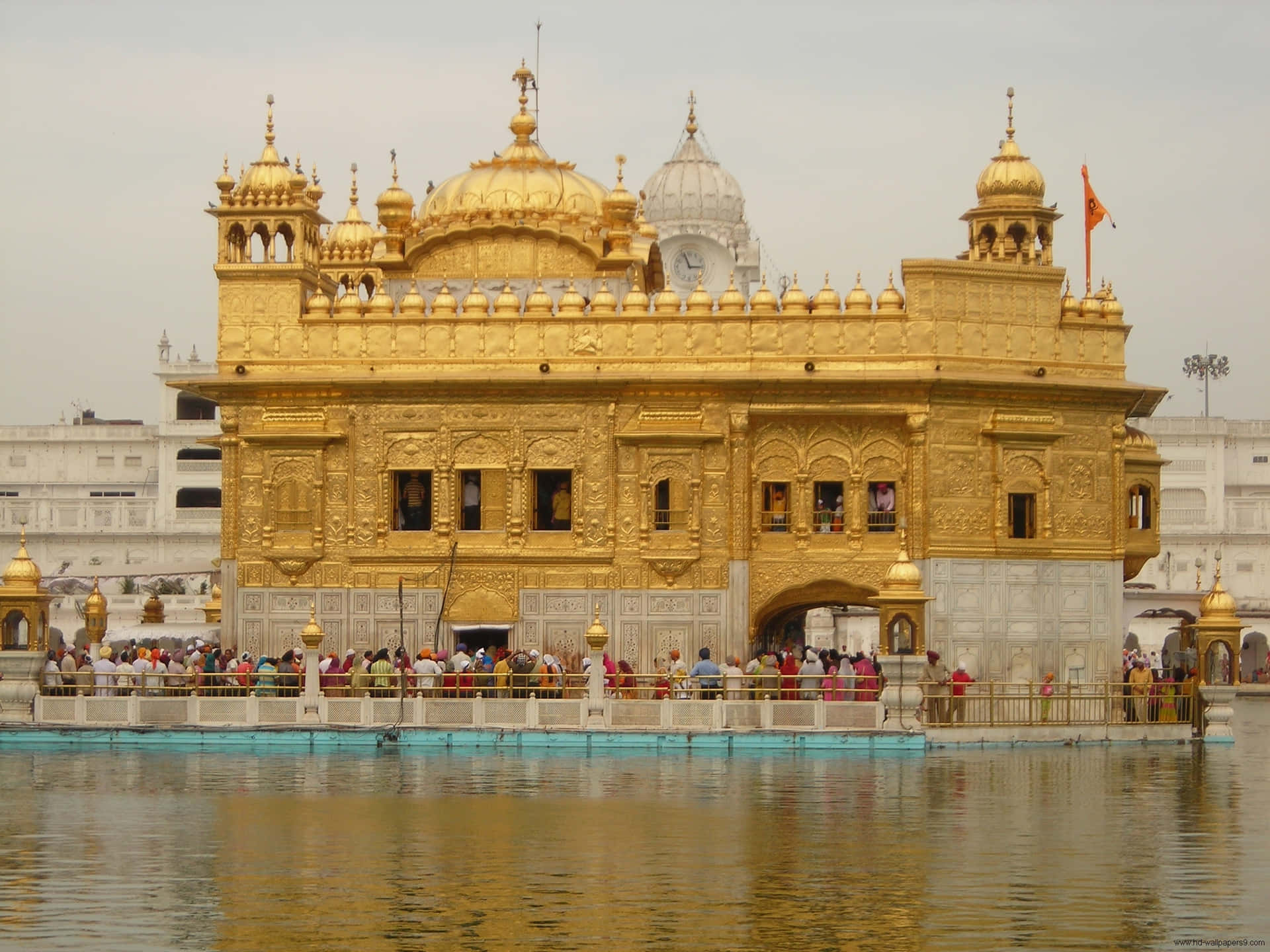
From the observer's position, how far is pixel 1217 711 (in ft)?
105

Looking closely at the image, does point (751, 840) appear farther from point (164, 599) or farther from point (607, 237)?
point (164, 599)

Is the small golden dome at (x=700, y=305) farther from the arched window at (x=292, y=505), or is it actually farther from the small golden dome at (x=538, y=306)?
the arched window at (x=292, y=505)

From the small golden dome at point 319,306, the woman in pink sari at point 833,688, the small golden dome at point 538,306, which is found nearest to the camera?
the woman in pink sari at point 833,688

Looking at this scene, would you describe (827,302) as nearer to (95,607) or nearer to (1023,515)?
(1023,515)

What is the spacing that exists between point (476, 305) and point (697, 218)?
37.4 metres

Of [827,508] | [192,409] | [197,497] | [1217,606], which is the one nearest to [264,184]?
[827,508]

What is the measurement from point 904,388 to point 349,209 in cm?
1577

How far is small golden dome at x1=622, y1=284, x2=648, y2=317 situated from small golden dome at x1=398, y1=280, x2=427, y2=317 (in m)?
3.05

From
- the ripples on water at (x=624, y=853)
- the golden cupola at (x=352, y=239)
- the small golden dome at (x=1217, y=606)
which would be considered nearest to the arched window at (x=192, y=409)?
the golden cupola at (x=352, y=239)

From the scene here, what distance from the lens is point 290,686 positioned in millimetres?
29891

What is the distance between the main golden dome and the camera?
36438 millimetres

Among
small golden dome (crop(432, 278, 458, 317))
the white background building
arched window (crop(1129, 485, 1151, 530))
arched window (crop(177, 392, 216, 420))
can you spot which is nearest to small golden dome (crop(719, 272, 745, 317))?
small golden dome (crop(432, 278, 458, 317))

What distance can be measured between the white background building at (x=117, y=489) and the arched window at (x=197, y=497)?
0.02 meters

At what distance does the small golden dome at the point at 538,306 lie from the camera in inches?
1353
